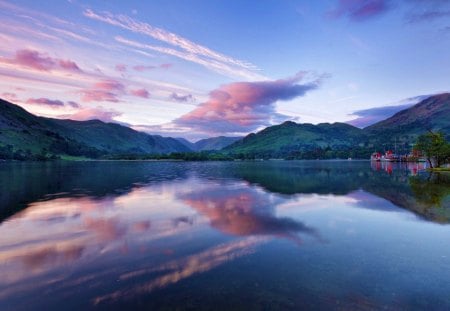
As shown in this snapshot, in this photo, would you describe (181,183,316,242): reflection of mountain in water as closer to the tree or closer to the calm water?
the calm water

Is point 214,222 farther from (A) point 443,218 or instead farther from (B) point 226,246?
(A) point 443,218

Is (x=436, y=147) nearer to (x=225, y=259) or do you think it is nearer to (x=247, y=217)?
(x=247, y=217)

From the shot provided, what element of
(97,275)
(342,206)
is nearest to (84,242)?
(97,275)

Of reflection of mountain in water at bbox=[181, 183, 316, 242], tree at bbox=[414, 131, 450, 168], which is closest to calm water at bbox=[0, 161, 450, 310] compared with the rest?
reflection of mountain in water at bbox=[181, 183, 316, 242]

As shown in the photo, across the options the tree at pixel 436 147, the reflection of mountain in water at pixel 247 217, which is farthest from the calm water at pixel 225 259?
the tree at pixel 436 147

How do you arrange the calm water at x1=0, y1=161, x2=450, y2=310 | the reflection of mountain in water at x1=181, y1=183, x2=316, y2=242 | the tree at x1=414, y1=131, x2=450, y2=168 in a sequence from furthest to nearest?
1. the tree at x1=414, y1=131, x2=450, y2=168
2. the reflection of mountain in water at x1=181, y1=183, x2=316, y2=242
3. the calm water at x1=0, y1=161, x2=450, y2=310

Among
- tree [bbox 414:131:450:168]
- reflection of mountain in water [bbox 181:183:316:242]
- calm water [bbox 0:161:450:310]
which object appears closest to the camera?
calm water [bbox 0:161:450:310]

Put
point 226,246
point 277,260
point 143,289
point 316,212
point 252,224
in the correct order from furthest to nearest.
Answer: point 316,212, point 252,224, point 226,246, point 277,260, point 143,289

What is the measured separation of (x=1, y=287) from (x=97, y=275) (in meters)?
3.92

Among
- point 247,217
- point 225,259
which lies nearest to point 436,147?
point 247,217

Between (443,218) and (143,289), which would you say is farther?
(443,218)

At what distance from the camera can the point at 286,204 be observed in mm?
35906

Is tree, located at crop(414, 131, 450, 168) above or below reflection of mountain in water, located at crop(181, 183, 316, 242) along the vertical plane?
above

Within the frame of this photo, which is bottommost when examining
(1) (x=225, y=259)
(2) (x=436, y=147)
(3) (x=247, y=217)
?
(3) (x=247, y=217)
